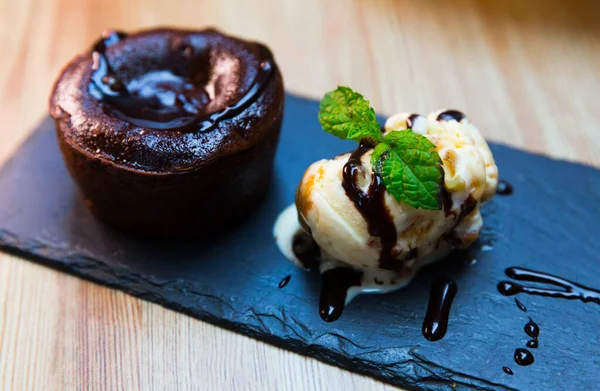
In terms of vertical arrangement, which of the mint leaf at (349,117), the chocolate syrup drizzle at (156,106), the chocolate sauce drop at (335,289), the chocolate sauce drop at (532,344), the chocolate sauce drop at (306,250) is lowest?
the chocolate sauce drop at (532,344)

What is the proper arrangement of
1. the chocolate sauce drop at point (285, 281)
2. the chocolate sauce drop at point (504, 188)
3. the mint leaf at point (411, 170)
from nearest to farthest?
1. the mint leaf at point (411, 170)
2. the chocolate sauce drop at point (285, 281)
3. the chocolate sauce drop at point (504, 188)

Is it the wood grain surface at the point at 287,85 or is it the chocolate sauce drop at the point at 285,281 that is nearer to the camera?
the wood grain surface at the point at 287,85

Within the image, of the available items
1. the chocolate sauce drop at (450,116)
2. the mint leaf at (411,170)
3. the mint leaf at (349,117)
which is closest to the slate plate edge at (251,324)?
the mint leaf at (411,170)

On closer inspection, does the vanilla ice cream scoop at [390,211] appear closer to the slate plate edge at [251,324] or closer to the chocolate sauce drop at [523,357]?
the slate plate edge at [251,324]

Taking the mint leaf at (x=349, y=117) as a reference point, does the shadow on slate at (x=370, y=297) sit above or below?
below

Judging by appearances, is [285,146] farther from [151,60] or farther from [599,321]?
[599,321]

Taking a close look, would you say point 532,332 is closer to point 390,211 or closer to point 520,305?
point 520,305

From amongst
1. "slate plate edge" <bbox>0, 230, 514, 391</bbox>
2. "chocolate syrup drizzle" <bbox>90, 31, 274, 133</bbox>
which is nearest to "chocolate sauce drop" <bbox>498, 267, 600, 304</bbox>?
"slate plate edge" <bbox>0, 230, 514, 391</bbox>
